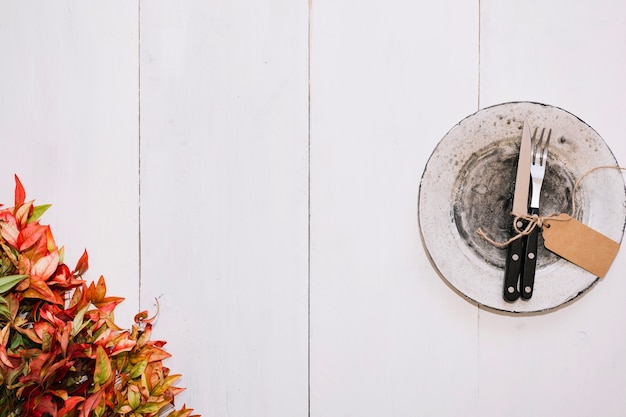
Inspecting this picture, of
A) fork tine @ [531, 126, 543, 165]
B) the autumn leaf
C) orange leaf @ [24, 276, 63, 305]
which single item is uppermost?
fork tine @ [531, 126, 543, 165]

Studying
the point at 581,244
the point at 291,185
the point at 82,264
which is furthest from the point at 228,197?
the point at 581,244

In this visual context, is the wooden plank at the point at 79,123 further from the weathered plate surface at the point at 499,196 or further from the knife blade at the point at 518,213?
the knife blade at the point at 518,213

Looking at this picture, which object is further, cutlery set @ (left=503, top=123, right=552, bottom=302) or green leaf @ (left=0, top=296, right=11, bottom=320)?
cutlery set @ (left=503, top=123, right=552, bottom=302)

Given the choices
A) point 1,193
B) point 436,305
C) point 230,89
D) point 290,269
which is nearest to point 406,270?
point 436,305

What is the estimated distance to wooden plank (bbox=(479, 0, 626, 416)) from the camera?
3.14 feet

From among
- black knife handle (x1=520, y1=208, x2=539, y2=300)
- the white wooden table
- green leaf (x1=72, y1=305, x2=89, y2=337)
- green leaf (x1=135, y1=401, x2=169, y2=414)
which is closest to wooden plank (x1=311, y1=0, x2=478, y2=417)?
the white wooden table

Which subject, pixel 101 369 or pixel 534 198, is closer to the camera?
pixel 101 369

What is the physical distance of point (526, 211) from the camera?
0.91 metres

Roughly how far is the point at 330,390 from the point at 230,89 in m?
0.56

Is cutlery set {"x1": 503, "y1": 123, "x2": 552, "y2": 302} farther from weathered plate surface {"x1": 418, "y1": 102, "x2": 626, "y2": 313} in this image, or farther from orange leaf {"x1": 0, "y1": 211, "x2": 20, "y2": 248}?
orange leaf {"x1": 0, "y1": 211, "x2": 20, "y2": 248}

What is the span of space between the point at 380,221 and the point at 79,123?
0.56 meters

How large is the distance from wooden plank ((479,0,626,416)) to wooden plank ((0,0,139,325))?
634 mm

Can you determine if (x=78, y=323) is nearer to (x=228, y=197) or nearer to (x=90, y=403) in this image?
(x=90, y=403)

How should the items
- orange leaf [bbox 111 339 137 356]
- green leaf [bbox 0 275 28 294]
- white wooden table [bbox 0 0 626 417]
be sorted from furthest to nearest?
white wooden table [bbox 0 0 626 417] → orange leaf [bbox 111 339 137 356] → green leaf [bbox 0 275 28 294]
